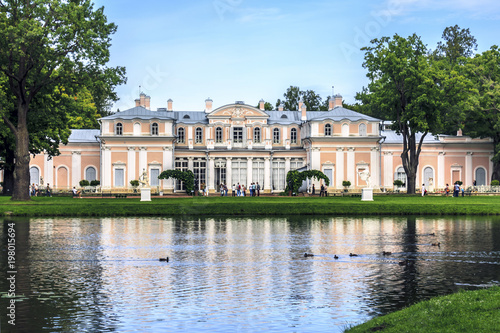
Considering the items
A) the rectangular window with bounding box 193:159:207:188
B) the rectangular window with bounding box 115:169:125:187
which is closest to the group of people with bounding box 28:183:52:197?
the rectangular window with bounding box 115:169:125:187

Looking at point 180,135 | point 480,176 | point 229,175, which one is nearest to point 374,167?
point 480,176

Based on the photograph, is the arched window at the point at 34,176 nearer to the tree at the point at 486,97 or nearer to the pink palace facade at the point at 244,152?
the pink palace facade at the point at 244,152

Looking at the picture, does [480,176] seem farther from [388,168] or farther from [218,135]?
[218,135]

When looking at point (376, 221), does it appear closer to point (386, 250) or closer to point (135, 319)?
point (386, 250)

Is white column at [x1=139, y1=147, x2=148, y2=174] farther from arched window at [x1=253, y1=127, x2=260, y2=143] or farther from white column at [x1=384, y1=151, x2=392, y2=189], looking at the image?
white column at [x1=384, y1=151, x2=392, y2=189]

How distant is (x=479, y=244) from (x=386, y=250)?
12.4ft

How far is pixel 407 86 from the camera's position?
57969 millimetres

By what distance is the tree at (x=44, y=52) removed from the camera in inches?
1594

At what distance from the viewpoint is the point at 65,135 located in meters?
56.5

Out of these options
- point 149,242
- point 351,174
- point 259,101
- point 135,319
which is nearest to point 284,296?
point 135,319

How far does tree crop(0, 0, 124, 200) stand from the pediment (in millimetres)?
24761

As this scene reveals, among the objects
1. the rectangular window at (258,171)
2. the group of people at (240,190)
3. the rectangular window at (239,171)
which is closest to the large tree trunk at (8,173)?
the group of people at (240,190)

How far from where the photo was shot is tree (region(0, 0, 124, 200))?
133 feet

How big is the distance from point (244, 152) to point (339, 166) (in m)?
9.38
